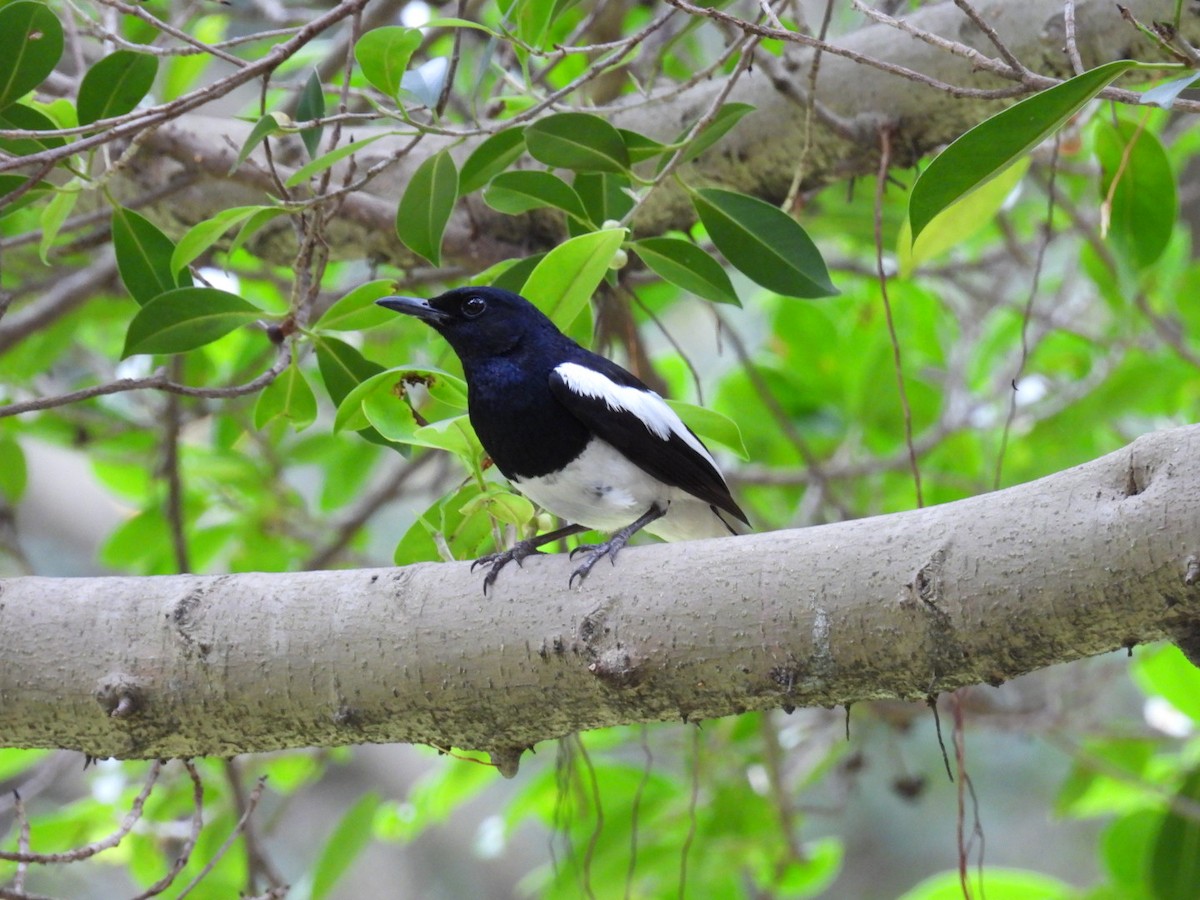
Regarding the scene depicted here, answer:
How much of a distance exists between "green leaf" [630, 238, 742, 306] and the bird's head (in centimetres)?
27

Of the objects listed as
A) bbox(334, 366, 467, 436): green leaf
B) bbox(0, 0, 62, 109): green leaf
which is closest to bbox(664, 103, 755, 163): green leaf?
bbox(334, 366, 467, 436): green leaf

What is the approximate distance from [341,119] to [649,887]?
3008 millimetres

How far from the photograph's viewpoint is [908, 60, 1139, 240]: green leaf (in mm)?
1537

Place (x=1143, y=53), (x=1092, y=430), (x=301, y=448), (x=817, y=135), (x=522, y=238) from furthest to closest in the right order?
(x=301, y=448), (x=1092, y=430), (x=522, y=238), (x=817, y=135), (x=1143, y=53)

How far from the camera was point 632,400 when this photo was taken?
2.43 m

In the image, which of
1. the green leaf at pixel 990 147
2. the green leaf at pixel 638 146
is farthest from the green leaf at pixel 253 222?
the green leaf at pixel 990 147

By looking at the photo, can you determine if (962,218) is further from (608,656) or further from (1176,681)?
(1176,681)

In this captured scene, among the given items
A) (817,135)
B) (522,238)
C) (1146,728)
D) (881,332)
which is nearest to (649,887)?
(1146,728)

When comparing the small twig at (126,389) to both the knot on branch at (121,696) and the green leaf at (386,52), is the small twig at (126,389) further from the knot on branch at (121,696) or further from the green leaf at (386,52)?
the green leaf at (386,52)

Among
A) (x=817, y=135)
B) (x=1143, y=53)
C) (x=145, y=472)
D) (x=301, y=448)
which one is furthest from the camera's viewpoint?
(x=145, y=472)

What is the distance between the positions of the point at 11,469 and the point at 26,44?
89.1 inches

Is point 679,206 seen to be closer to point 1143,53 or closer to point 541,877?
point 1143,53

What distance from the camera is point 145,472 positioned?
4.70m

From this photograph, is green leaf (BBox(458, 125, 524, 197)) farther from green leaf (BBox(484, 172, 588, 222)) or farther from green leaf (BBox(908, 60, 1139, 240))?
green leaf (BBox(908, 60, 1139, 240))
